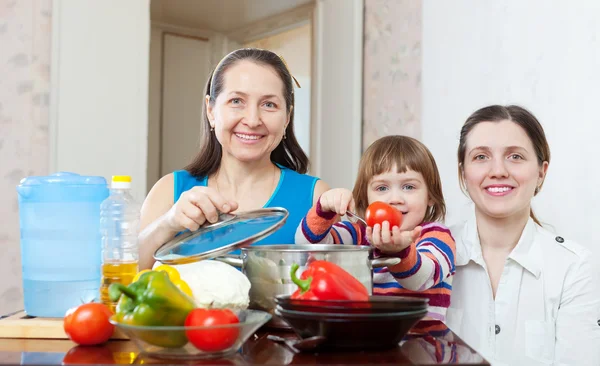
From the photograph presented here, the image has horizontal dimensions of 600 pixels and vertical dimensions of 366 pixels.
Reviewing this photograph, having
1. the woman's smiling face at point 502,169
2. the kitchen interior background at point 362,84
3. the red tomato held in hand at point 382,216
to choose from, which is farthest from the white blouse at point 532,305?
the red tomato held in hand at point 382,216

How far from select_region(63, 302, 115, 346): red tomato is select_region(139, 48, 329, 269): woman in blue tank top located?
1.35 feet

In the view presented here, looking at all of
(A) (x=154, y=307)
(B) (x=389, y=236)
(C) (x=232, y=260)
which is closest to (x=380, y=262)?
(B) (x=389, y=236)

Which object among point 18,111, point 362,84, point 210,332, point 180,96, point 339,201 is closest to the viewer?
point 210,332

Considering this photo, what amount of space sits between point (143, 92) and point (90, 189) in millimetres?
1723

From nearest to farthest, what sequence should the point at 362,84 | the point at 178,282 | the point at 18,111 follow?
the point at 178,282
the point at 18,111
the point at 362,84

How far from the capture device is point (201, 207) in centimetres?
105

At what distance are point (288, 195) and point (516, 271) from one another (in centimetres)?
63

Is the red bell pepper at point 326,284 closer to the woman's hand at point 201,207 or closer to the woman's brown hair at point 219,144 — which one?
the woman's hand at point 201,207

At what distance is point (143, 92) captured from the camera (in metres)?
2.67

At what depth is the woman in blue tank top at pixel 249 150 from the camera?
145 cm

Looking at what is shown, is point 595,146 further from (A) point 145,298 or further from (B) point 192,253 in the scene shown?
(A) point 145,298

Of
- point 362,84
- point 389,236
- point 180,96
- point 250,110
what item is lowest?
point 389,236

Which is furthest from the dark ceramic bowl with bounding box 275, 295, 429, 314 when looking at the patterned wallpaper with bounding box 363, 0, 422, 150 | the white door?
the white door

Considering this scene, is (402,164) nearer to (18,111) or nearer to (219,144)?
(219,144)
